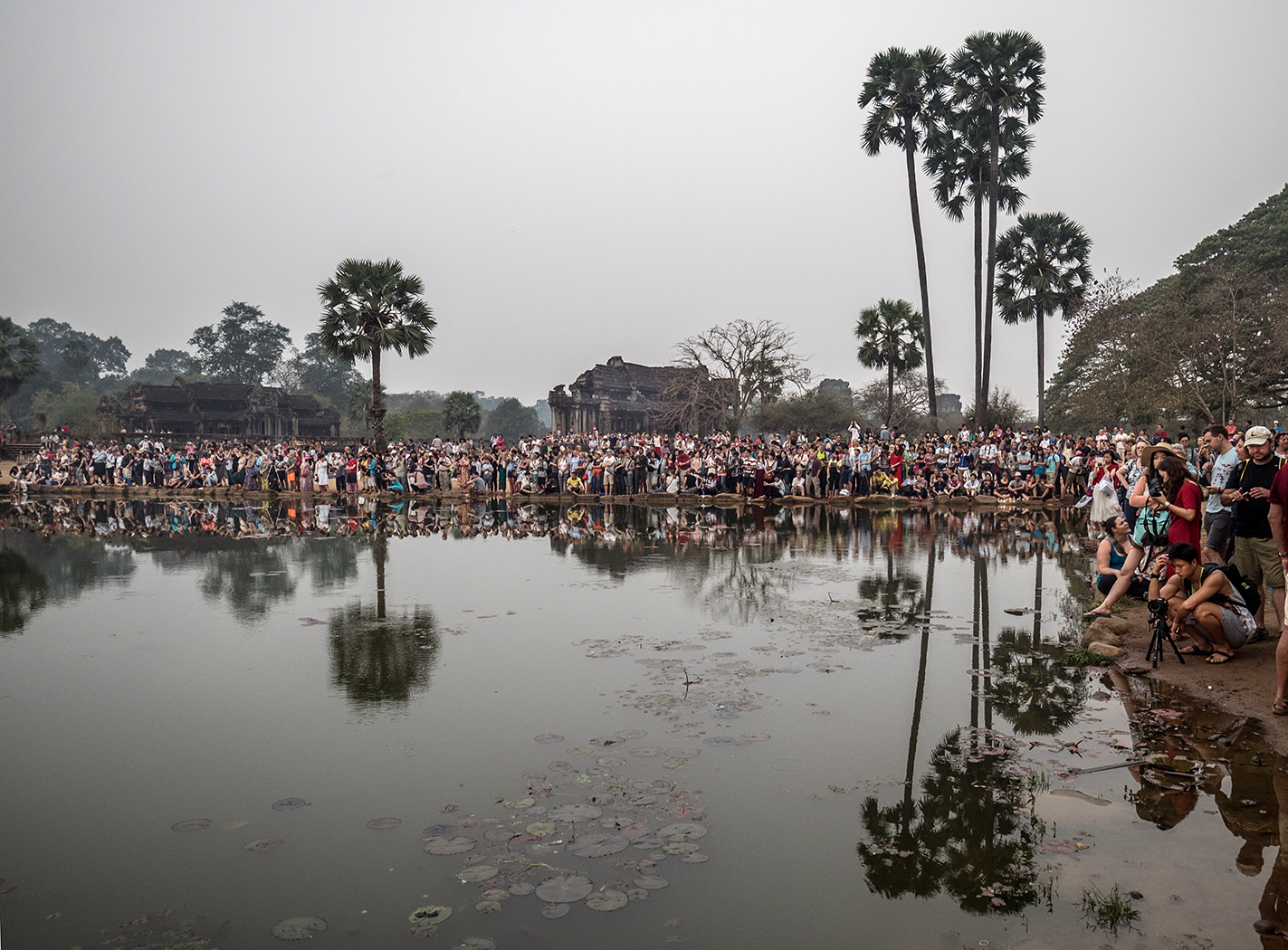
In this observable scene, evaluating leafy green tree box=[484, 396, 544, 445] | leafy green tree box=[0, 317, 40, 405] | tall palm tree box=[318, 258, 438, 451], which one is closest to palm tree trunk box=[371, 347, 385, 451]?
tall palm tree box=[318, 258, 438, 451]

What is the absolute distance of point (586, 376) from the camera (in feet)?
170

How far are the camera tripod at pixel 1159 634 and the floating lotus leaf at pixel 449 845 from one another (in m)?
5.52

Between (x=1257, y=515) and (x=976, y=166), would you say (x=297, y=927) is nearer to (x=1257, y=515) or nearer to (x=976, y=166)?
(x=1257, y=515)

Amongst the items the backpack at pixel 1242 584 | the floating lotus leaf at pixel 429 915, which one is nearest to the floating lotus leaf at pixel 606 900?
the floating lotus leaf at pixel 429 915

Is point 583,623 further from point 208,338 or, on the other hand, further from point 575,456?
point 208,338

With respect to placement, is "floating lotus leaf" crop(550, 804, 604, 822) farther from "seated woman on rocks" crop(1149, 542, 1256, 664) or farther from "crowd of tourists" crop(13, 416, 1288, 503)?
"crowd of tourists" crop(13, 416, 1288, 503)

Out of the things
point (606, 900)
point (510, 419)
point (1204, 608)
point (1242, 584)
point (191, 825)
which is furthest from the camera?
point (510, 419)

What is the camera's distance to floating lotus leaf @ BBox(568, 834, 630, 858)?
3898mm

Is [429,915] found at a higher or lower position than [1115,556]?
lower

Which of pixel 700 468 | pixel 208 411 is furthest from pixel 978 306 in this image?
pixel 208 411

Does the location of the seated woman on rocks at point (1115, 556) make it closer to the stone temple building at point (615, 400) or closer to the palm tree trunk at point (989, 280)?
the palm tree trunk at point (989, 280)

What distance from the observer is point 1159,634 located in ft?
22.4

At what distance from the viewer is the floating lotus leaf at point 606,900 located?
3.46 m

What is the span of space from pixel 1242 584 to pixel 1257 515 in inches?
33.5
